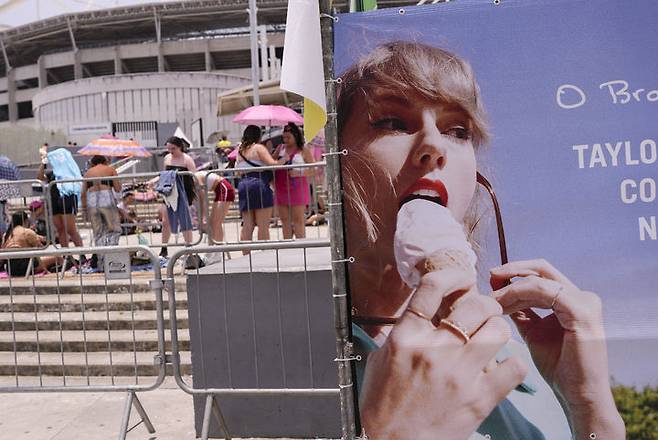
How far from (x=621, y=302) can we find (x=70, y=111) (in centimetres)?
6337

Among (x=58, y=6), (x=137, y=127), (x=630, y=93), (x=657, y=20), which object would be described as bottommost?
(x=630, y=93)

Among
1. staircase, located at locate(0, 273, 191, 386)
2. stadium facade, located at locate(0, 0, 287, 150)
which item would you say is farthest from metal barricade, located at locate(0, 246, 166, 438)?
stadium facade, located at locate(0, 0, 287, 150)

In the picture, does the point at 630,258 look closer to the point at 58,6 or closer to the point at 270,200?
the point at 270,200

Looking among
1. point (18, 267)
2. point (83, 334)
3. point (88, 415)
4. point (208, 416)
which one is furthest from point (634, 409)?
point (18, 267)

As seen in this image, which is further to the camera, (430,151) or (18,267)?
(18,267)

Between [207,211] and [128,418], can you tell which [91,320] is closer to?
[207,211]

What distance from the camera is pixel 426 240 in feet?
10.5

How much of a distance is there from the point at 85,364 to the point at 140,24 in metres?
66.5

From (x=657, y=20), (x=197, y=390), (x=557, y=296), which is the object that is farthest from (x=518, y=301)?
(x=197, y=390)

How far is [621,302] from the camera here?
122 inches

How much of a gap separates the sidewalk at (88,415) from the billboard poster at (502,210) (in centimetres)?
276

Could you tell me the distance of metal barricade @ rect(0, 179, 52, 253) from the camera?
9.53m

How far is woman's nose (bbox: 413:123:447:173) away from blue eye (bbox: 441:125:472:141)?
0.13 feet

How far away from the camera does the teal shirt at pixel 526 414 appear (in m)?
3.19
